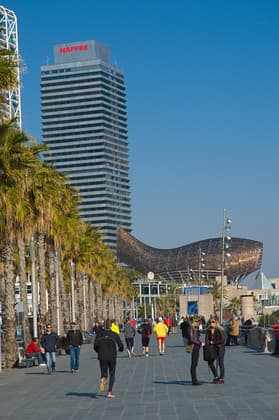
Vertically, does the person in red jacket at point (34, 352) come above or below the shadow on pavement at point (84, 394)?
above

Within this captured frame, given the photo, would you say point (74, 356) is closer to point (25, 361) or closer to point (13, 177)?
point (13, 177)

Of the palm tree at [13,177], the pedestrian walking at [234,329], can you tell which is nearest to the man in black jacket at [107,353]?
the palm tree at [13,177]

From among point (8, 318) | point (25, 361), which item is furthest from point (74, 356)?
point (8, 318)

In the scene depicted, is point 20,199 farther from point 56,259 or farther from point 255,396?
point 56,259

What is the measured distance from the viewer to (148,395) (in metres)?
20.2

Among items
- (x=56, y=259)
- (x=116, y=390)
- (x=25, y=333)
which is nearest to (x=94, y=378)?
(x=116, y=390)

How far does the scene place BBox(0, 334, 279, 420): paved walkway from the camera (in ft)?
53.9

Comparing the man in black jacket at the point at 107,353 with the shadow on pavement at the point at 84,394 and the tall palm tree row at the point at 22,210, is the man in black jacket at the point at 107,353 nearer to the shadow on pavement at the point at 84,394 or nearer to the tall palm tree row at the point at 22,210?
the shadow on pavement at the point at 84,394

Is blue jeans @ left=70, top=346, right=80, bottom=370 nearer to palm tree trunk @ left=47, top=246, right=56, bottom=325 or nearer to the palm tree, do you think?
the palm tree

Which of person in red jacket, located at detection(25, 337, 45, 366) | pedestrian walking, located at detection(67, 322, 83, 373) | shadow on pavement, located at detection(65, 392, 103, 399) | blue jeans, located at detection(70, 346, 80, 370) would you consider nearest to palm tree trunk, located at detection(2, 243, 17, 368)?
person in red jacket, located at detection(25, 337, 45, 366)

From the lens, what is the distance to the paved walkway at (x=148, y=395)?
16.4 m

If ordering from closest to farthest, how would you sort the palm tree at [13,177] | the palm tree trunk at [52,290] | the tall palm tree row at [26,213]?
the palm tree at [13,177], the tall palm tree row at [26,213], the palm tree trunk at [52,290]

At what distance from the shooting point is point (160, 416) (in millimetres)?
15844

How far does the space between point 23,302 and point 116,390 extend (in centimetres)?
2385
